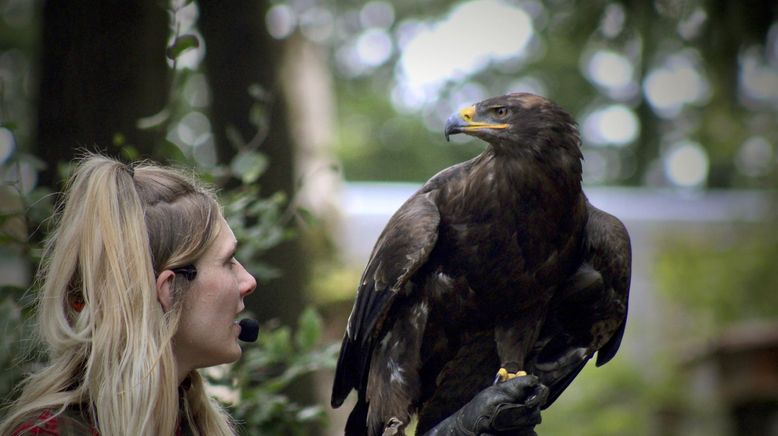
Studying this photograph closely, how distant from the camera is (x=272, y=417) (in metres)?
3.31

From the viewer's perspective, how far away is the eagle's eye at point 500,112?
2.56 metres

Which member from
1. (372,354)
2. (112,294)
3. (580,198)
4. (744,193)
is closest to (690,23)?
(580,198)

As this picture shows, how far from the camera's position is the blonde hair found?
2.12 meters

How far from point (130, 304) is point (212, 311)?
8.8 inches

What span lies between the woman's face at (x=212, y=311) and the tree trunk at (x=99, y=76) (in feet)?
6.85

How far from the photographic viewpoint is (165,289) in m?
2.27

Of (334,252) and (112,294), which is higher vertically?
(112,294)

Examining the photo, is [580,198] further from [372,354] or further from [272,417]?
[272,417]

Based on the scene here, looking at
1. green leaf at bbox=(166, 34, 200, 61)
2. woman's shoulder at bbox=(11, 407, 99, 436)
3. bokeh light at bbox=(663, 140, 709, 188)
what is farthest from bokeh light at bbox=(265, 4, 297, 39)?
bokeh light at bbox=(663, 140, 709, 188)

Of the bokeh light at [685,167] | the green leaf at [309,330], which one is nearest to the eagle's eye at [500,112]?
the green leaf at [309,330]

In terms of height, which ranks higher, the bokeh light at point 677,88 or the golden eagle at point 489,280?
the golden eagle at point 489,280

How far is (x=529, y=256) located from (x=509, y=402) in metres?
0.42

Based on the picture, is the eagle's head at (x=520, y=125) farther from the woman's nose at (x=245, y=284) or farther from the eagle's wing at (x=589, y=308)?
the woman's nose at (x=245, y=284)

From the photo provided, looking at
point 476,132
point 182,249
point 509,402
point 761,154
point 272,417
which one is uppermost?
point 476,132
